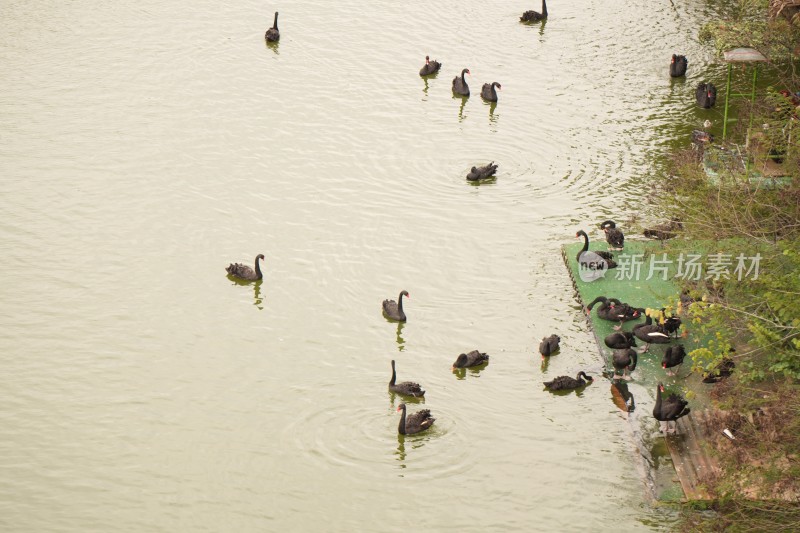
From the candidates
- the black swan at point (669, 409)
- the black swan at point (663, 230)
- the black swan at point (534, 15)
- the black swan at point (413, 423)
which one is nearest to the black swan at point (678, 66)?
the black swan at point (534, 15)

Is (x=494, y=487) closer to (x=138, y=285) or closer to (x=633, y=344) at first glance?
(x=633, y=344)

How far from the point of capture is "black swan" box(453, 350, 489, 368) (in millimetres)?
22875

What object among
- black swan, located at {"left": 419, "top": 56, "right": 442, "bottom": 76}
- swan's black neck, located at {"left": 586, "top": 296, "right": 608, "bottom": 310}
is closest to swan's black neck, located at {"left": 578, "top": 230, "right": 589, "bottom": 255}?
swan's black neck, located at {"left": 586, "top": 296, "right": 608, "bottom": 310}

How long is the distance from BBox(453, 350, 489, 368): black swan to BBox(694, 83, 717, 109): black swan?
13.8 metres

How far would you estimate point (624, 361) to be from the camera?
22.2 metres

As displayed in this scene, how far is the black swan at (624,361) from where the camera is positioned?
875 inches

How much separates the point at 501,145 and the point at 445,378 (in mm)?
10878

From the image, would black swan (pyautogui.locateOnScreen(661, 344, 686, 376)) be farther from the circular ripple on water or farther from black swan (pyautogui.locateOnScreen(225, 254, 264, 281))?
black swan (pyautogui.locateOnScreen(225, 254, 264, 281))

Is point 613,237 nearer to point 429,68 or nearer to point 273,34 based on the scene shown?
point 429,68

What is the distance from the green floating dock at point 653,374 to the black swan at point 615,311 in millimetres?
178

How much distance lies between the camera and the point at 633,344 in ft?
75.8

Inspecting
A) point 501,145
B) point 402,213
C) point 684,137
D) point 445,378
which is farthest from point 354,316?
point 684,137

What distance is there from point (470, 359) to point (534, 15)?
19.6 meters

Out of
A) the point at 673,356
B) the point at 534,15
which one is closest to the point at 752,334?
the point at 673,356
